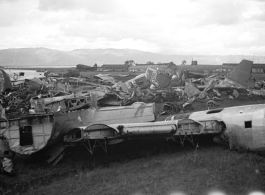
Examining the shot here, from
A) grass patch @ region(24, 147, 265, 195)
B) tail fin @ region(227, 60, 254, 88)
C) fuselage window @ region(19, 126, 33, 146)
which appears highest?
tail fin @ region(227, 60, 254, 88)

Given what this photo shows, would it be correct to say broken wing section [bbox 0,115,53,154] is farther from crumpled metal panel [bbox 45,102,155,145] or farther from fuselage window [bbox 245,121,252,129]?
fuselage window [bbox 245,121,252,129]

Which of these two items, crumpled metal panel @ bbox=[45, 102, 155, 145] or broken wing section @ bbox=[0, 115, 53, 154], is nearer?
broken wing section @ bbox=[0, 115, 53, 154]

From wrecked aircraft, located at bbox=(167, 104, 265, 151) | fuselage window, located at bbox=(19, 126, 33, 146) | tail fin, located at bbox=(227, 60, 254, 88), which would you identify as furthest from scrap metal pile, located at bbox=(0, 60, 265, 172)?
tail fin, located at bbox=(227, 60, 254, 88)

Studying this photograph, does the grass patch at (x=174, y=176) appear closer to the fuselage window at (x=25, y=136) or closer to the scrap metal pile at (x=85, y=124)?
the scrap metal pile at (x=85, y=124)

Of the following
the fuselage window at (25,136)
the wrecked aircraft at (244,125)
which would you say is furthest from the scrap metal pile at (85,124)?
the wrecked aircraft at (244,125)

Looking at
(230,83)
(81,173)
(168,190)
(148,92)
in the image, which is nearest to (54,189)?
(81,173)

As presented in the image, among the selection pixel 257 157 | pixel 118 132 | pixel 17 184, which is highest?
pixel 118 132

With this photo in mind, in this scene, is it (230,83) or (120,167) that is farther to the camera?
(230,83)

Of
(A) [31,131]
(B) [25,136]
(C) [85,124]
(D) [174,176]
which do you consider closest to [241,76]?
(C) [85,124]

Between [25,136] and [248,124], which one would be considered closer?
[248,124]

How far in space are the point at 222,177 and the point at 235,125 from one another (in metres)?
3.27

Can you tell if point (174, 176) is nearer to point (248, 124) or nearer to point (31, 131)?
point (248, 124)

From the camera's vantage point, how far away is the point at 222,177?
29.0 feet

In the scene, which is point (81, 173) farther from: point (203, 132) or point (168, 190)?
point (203, 132)
